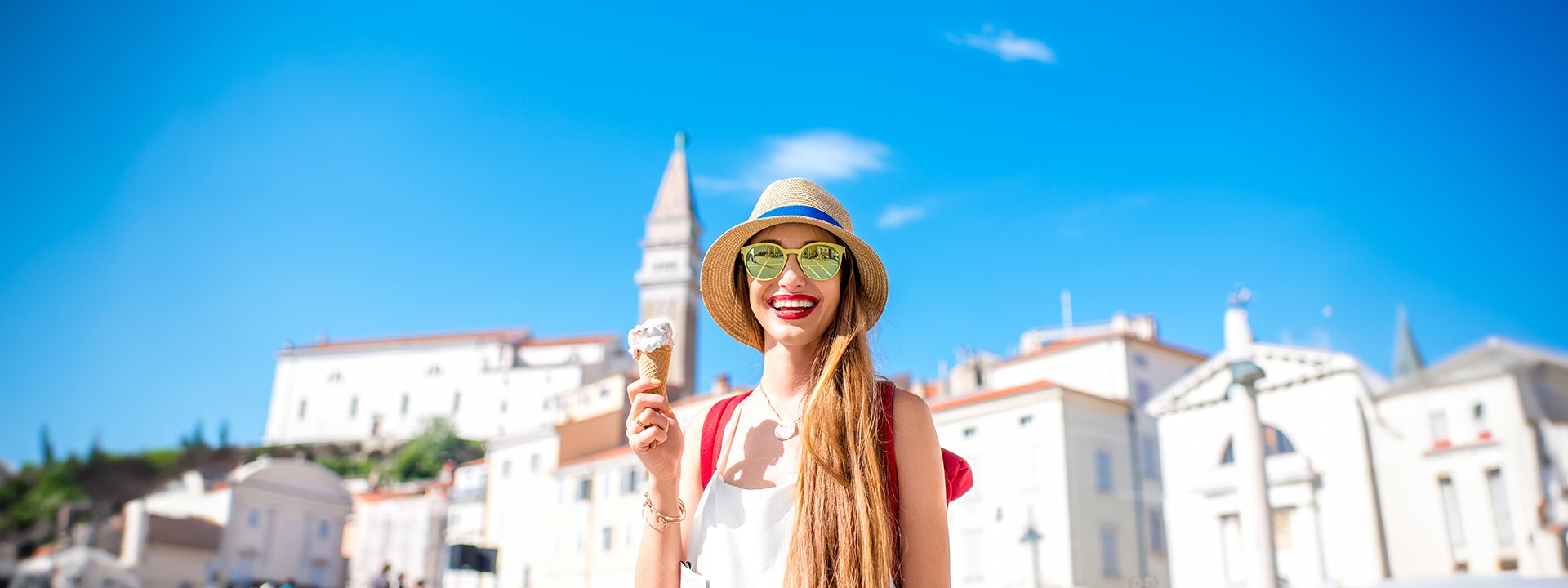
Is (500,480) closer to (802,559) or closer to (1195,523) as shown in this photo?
(1195,523)

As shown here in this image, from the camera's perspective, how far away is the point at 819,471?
1.79 meters

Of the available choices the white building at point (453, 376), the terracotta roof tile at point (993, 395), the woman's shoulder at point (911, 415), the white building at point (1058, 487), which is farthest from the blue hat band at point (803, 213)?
the white building at point (453, 376)

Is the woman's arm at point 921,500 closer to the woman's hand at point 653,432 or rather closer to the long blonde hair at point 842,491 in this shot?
the long blonde hair at point 842,491

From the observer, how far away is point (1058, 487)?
24078 millimetres

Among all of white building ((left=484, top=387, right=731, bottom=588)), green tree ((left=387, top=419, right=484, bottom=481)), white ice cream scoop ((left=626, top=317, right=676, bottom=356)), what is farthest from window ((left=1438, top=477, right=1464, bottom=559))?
green tree ((left=387, top=419, right=484, bottom=481))

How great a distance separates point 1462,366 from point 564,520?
2495cm

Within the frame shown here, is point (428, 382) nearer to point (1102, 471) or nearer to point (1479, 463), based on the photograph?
point (1102, 471)

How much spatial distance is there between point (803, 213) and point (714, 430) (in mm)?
495

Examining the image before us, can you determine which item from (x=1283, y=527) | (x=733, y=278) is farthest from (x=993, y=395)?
(x=733, y=278)

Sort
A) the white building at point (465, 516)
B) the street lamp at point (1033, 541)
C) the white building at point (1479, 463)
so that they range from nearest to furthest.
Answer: the white building at point (1479, 463), the street lamp at point (1033, 541), the white building at point (465, 516)

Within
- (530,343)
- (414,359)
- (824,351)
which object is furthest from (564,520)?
(414,359)

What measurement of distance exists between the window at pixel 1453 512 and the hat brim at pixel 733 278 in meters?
18.3

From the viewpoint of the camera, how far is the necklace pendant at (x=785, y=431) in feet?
6.34

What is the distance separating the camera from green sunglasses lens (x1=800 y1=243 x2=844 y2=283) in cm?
200
